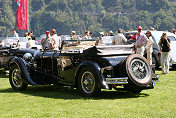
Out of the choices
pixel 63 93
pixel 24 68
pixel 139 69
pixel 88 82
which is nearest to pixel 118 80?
pixel 139 69

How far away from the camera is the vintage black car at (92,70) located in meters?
8.54

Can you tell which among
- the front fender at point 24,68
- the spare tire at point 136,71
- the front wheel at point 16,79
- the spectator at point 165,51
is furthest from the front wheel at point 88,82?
the spectator at point 165,51

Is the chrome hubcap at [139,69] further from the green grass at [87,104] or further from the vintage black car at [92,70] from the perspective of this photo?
the green grass at [87,104]

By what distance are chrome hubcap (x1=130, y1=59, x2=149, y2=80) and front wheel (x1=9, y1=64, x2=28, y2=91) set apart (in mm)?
3242

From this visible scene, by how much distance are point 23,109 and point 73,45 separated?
109 inches

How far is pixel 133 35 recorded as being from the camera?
18.2 m

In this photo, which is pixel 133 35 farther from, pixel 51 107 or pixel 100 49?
pixel 51 107

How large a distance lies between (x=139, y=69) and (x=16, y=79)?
3635mm

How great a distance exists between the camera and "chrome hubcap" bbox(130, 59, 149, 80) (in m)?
8.70

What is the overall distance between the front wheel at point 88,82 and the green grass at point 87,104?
0.18 meters

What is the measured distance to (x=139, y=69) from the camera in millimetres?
8789

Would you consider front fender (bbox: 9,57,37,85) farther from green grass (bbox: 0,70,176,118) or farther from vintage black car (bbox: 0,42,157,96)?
green grass (bbox: 0,70,176,118)

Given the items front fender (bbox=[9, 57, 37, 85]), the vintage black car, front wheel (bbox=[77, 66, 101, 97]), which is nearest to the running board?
the vintage black car

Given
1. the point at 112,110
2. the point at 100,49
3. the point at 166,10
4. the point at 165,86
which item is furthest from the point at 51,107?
the point at 166,10
